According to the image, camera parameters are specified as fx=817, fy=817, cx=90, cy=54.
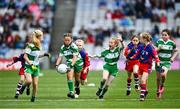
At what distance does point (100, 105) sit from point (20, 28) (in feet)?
100

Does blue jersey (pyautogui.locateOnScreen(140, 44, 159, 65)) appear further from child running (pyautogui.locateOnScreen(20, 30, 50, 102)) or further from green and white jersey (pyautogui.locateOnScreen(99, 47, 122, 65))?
child running (pyautogui.locateOnScreen(20, 30, 50, 102))

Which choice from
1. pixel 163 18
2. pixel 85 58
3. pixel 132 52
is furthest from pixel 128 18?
pixel 85 58

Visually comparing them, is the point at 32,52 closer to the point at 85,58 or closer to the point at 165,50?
the point at 85,58

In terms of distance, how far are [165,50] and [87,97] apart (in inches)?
128

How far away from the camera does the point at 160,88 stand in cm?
2870

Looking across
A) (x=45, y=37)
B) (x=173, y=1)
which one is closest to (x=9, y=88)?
(x=45, y=37)

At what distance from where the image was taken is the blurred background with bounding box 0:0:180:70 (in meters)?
52.6

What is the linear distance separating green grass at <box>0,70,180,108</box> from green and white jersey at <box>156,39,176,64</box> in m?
1.32

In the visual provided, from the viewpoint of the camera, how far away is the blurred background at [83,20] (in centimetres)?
5256

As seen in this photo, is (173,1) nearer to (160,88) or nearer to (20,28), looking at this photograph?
(20,28)

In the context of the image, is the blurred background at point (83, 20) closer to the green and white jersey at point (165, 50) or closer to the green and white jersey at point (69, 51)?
the green and white jersey at point (165, 50)

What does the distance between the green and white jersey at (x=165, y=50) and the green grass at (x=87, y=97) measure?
52.0 inches

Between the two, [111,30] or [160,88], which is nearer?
[160,88]

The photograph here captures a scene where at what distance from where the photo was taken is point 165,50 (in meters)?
29.0
